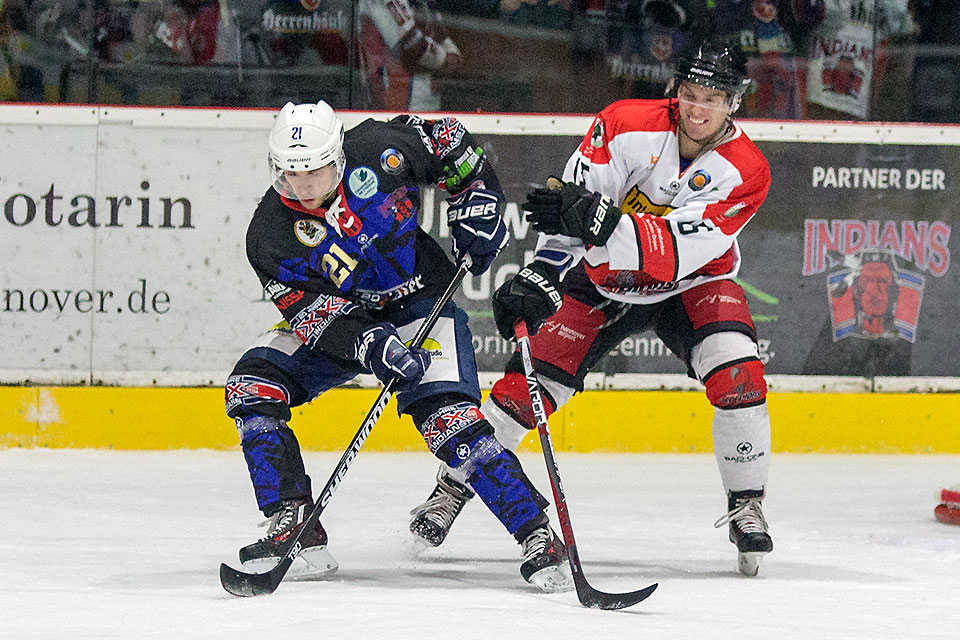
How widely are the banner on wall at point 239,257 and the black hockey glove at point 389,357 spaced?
1927 mm

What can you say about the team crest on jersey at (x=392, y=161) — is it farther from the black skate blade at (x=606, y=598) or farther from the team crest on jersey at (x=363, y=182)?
the black skate blade at (x=606, y=598)

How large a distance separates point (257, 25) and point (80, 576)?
8.33ft

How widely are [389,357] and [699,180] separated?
33.9 inches

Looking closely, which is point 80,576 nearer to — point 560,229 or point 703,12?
point 560,229

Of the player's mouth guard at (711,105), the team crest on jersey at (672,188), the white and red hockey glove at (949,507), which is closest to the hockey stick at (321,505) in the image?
the team crest on jersey at (672,188)

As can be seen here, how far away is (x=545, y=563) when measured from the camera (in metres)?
2.92

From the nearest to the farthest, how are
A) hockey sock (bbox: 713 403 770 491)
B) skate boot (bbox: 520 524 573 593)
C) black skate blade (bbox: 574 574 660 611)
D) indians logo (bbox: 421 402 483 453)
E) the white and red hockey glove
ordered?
black skate blade (bbox: 574 574 660 611) → skate boot (bbox: 520 524 573 593) → indians logo (bbox: 421 402 483 453) → hockey sock (bbox: 713 403 770 491) → the white and red hockey glove

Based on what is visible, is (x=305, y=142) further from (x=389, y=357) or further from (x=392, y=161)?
(x=389, y=357)

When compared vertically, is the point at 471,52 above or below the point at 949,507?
above

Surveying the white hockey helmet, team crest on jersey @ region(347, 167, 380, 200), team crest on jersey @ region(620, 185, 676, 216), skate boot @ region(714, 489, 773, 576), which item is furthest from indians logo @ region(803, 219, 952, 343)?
the white hockey helmet

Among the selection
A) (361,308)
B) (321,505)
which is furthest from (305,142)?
(321,505)

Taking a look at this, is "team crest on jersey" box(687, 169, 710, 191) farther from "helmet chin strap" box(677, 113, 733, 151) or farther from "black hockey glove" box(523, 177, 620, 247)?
"black hockey glove" box(523, 177, 620, 247)

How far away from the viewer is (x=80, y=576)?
119 inches

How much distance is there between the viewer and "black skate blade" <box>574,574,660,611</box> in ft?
9.02
